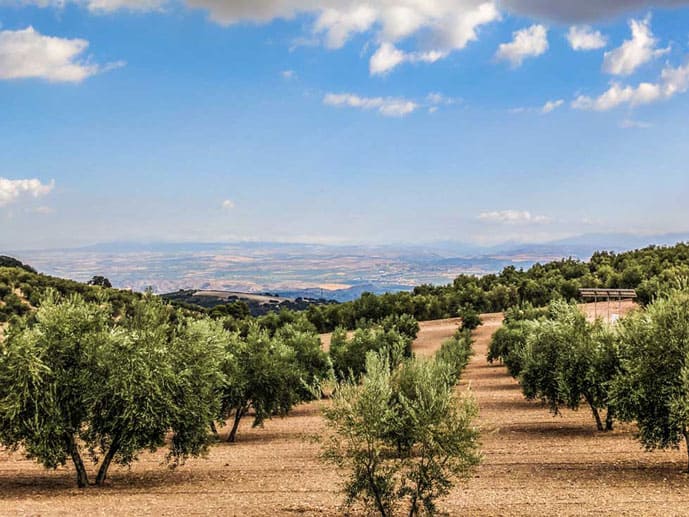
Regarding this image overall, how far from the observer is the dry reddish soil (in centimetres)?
1983

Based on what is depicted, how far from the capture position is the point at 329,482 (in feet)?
78.5

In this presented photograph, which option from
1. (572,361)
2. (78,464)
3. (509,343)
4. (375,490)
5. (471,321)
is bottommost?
(471,321)

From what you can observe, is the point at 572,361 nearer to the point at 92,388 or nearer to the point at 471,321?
the point at 92,388

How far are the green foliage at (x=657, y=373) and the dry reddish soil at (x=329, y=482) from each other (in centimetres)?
181

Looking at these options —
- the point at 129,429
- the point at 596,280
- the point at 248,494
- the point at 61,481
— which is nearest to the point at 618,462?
the point at 248,494

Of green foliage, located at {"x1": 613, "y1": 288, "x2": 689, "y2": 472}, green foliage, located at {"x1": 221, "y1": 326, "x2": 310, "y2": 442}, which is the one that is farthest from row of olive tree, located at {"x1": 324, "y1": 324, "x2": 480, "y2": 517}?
green foliage, located at {"x1": 221, "y1": 326, "x2": 310, "y2": 442}

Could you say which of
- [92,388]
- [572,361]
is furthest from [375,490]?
[572,361]

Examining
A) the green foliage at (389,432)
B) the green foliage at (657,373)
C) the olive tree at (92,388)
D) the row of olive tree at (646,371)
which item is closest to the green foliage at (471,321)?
the row of olive tree at (646,371)

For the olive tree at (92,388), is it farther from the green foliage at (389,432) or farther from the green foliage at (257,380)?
the green foliage at (257,380)

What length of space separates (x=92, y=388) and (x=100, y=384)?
12.5 inches

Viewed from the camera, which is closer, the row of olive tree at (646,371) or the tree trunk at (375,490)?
the tree trunk at (375,490)

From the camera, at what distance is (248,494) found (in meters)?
22.2

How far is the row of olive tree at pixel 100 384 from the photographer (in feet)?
70.3

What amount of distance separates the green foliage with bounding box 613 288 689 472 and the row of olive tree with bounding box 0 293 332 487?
16.1 m
